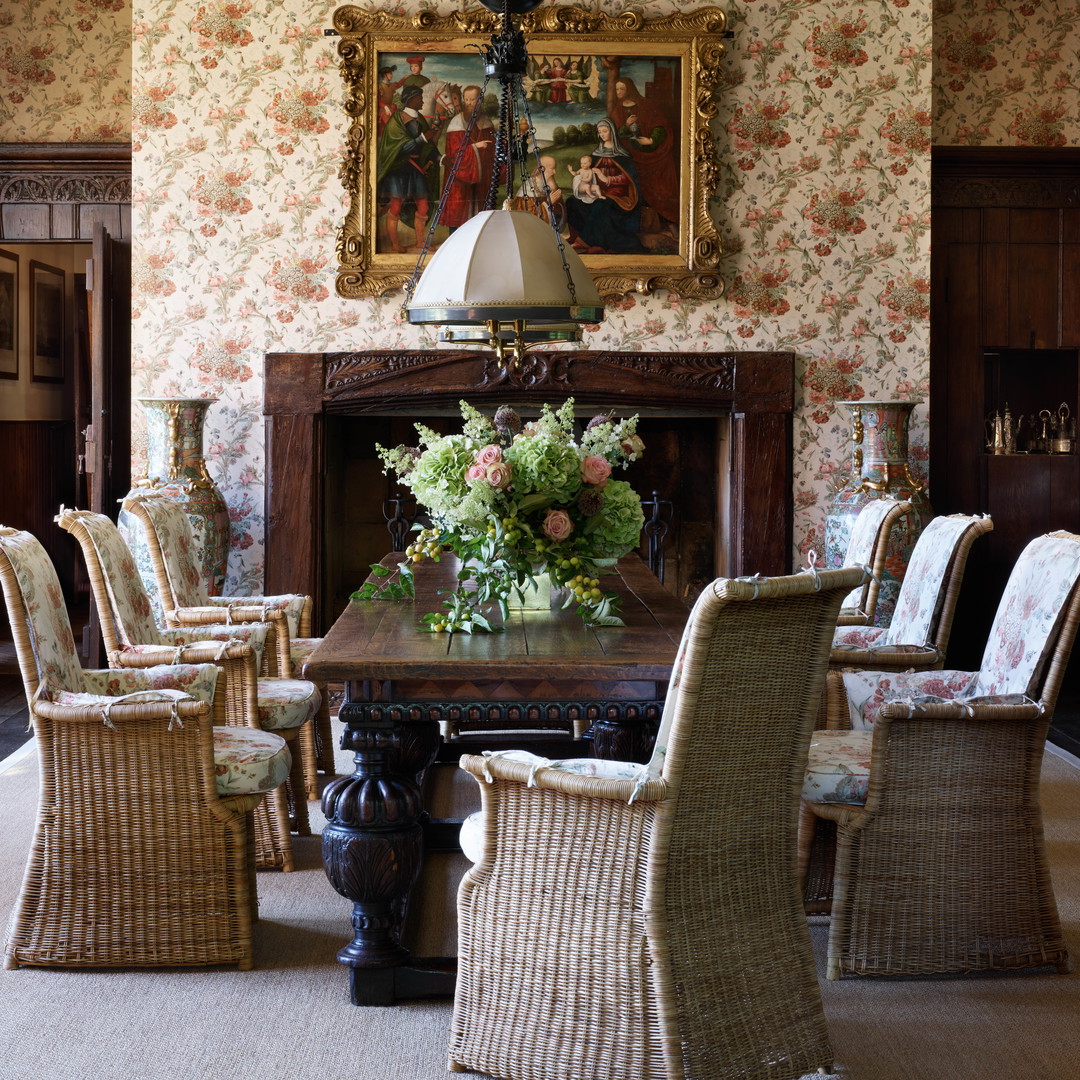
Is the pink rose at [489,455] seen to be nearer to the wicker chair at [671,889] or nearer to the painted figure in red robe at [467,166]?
the wicker chair at [671,889]

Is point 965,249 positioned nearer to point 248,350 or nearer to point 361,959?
point 248,350

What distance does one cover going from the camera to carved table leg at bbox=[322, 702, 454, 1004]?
8.84 feet

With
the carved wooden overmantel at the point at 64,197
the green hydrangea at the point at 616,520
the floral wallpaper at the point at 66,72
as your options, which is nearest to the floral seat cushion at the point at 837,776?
the green hydrangea at the point at 616,520

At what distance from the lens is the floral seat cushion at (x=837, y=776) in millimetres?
2898

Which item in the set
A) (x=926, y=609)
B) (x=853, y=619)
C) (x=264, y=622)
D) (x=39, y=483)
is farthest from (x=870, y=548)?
(x=39, y=483)

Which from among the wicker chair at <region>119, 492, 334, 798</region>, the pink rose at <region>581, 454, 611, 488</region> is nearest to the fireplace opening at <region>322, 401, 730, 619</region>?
the wicker chair at <region>119, 492, 334, 798</region>

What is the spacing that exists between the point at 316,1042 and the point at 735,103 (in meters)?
4.71

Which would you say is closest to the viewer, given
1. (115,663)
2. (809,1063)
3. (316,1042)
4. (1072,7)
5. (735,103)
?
(809,1063)

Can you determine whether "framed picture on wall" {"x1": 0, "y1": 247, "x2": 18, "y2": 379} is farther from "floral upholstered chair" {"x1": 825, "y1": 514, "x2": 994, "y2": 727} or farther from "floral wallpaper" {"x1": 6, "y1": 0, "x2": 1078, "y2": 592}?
"floral upholstered chair" {"x1": 825, "y1": 514, "x2": 994, "y2": 727}

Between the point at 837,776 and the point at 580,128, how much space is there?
12.8 feet

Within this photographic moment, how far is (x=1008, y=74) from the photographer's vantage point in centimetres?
673

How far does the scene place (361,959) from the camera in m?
2.74

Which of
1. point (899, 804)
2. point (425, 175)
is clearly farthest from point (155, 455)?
point (899, 804)

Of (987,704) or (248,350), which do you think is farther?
(248,350)
